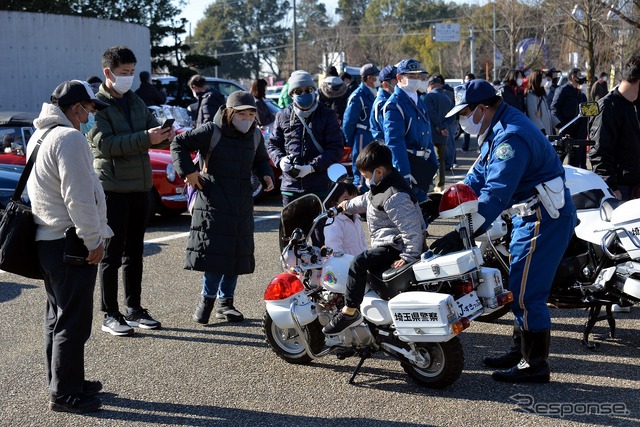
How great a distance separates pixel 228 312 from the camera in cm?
674

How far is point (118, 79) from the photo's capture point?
20.5ft

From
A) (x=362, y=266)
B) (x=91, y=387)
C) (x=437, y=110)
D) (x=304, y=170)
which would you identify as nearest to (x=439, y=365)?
(x=362, y=266)

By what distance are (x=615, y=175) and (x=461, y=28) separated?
5536 cm

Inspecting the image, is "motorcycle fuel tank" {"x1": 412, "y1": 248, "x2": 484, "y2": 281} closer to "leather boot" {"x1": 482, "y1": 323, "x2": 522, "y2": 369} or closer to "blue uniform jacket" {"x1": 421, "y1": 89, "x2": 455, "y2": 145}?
"leather boot" {"x1": 482, "y1": 323, "x2": 522, "y2": 369}

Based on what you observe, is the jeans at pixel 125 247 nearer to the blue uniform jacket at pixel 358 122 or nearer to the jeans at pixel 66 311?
the jeans at pixel 66 311

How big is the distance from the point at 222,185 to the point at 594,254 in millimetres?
2745

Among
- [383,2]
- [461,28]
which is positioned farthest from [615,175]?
[383,2]

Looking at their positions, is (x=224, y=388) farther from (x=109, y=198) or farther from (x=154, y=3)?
(x=154, y=3)

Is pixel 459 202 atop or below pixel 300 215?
atop

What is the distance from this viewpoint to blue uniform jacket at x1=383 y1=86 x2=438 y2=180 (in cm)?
743

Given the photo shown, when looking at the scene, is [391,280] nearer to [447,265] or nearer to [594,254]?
[447,265]

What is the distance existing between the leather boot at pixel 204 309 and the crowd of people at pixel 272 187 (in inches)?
0.5

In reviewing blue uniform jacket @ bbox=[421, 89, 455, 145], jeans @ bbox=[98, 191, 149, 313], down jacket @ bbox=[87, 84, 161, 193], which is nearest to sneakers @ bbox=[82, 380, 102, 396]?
jeans @ bbox=[98, 191, 149, 313]

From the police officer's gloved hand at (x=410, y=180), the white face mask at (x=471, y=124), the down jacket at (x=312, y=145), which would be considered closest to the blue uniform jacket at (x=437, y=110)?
the police officer's gloved hand at (x=410, y=180)
